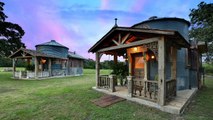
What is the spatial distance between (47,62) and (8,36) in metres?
6.35

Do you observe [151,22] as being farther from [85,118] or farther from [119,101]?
[85,118]

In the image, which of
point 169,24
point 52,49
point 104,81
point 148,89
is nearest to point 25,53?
point 52,49

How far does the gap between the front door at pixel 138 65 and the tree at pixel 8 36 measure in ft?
59.9

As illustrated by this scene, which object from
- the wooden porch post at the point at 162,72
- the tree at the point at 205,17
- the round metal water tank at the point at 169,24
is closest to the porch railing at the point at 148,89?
the wooden porch post at the point at 162,72

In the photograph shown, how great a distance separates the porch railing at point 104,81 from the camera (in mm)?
8625

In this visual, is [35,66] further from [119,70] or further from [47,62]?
[119,70]

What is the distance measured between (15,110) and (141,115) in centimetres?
472

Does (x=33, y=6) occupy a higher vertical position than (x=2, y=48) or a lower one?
higher

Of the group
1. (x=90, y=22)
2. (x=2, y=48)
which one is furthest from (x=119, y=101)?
(x=90, y=22)

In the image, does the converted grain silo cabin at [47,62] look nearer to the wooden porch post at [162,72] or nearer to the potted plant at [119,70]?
the potted plant at [119,70]

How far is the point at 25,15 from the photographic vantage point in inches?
802

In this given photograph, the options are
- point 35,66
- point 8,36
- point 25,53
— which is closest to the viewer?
point 35,66

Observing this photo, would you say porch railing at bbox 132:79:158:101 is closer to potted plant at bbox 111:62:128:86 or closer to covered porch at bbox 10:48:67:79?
potted plant at bbox 111:62:128:86

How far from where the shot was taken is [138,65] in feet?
30.5
